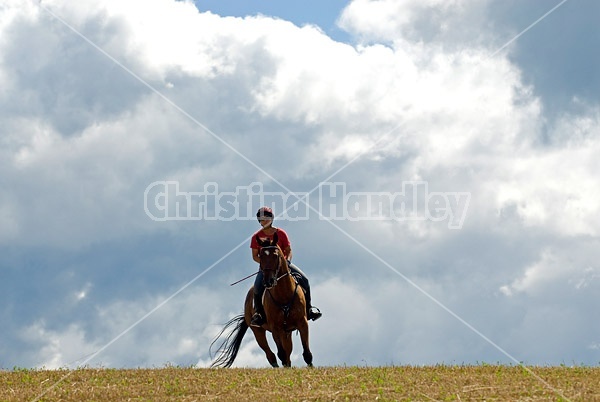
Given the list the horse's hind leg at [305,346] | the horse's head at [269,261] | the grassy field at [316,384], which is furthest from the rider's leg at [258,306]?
the grassy field at [316,384]

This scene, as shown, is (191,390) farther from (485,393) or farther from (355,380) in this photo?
(485,393)

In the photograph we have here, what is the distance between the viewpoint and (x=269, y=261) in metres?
21.8

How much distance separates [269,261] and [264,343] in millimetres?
4561

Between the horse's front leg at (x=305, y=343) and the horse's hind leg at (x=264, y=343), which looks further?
the horse's hind leg at (x=264, y=343)

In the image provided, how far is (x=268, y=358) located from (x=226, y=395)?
27.6ft

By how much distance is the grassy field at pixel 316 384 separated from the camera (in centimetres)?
1617

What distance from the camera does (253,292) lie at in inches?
1013

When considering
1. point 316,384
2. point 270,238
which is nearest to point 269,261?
point 270,238


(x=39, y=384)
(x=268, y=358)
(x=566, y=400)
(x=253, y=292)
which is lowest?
(x=566, y=400)

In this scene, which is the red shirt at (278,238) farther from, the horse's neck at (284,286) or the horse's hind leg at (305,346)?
the horse's hind leg at (305,346)

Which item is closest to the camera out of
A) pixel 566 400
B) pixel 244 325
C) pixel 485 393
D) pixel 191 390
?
pixel 566 400

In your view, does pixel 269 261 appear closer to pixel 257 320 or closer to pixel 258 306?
pixel 258 306

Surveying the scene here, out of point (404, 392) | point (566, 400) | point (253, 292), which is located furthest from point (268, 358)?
point (566, 400)

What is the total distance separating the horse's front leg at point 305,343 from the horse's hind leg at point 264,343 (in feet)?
7.63
